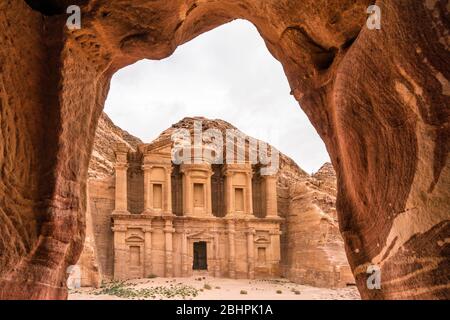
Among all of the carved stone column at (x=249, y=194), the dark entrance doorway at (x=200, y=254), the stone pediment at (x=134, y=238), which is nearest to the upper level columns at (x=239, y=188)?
the carved stone column at (x=249, y=194)

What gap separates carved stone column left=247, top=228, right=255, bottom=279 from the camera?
32219 millimetres

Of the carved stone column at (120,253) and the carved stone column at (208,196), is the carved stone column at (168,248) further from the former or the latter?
the carved stone column at (208,196)

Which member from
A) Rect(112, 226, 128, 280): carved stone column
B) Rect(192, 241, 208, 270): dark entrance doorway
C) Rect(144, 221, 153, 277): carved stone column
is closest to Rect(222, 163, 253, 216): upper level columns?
Rect(192, 241, 208, 270): dark entrance doorway

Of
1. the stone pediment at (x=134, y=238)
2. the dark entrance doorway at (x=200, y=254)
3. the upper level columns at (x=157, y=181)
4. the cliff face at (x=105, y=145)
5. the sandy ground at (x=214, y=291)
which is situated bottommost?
the sandy ground at (x=214, y=291)

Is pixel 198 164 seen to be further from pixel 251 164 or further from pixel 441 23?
pixel 441 23

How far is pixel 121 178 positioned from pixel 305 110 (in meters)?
26.7

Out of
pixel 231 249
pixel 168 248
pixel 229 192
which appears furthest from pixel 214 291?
pixel 229 192

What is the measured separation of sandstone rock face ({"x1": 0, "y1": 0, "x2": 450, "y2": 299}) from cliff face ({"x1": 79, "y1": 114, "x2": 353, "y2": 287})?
20.1 metres

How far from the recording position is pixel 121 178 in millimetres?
32250

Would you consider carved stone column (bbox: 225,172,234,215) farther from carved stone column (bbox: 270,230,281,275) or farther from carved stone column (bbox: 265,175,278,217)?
carved stone column (bbox: 270,230,281,275)

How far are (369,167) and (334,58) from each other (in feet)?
6.61

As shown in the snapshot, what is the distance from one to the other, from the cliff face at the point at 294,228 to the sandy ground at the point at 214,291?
1.18 meters

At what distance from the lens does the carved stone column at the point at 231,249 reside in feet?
105

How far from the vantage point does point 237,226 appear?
3366 centimetres
